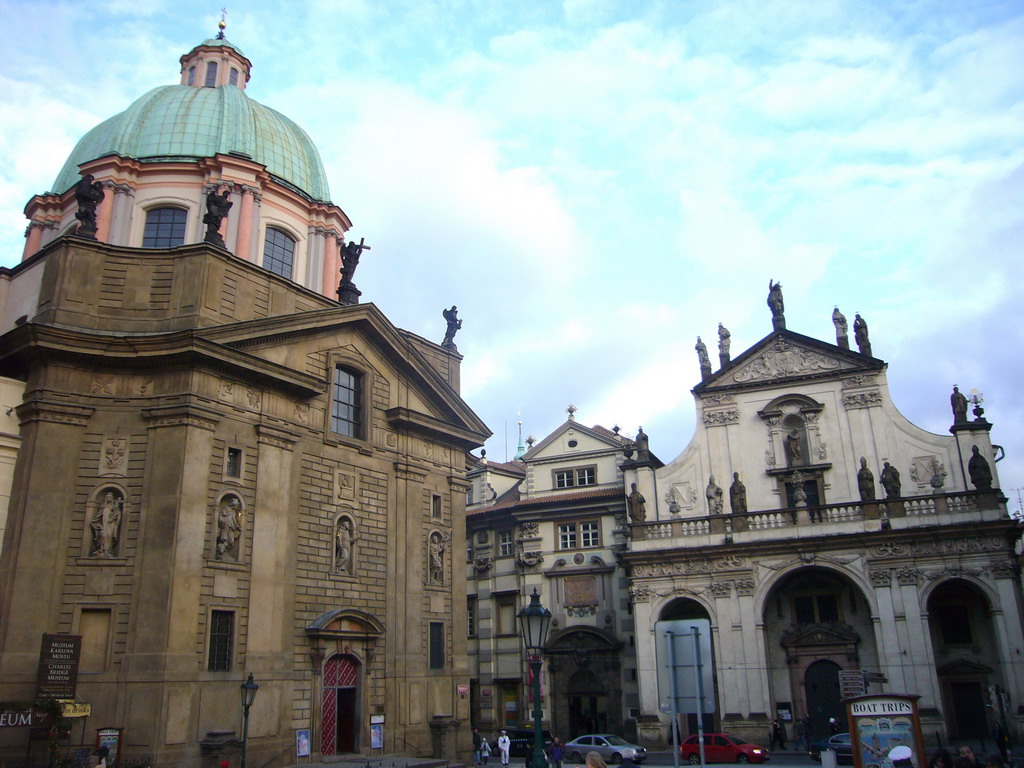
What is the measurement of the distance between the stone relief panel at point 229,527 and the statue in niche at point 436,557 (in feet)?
27.5

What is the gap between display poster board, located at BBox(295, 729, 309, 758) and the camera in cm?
2477

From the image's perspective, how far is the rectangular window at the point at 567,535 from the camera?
44.1 m

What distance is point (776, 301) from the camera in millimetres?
42500

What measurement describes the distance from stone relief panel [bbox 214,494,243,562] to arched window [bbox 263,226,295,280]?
1206 centimetres

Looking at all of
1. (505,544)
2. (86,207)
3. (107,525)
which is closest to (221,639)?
(107,525)

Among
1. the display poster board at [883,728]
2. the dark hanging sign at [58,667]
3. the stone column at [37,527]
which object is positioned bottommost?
the display poster board at [883,728]

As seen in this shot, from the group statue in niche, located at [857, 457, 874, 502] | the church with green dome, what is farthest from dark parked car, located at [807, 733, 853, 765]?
the church with green dome

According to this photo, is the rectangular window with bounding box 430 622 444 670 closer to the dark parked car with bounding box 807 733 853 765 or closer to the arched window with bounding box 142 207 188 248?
the dark parked car with bounding box 807 733 853 765

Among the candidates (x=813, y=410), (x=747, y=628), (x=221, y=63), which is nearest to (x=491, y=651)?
(x=747, y=628)

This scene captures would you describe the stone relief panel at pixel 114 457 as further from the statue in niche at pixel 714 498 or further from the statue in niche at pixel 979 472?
the statue in niche at pixel 979 472

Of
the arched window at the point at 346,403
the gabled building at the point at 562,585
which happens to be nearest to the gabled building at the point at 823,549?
the gabled building at the point at 562,585

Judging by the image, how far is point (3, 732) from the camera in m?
20.2

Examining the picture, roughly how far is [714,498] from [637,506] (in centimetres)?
347

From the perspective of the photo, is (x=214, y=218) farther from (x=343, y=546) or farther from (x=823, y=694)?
(x=823, y=694)
